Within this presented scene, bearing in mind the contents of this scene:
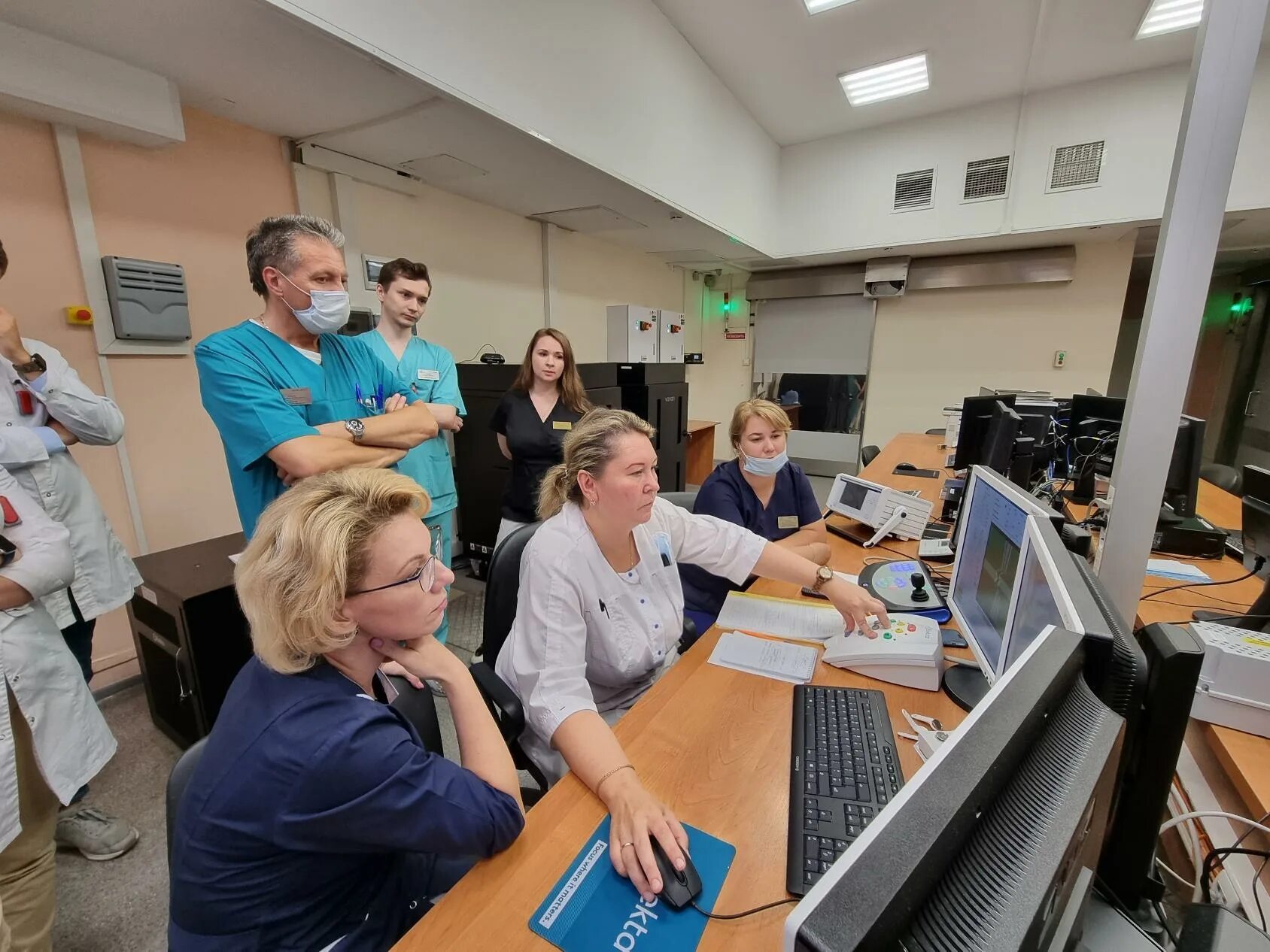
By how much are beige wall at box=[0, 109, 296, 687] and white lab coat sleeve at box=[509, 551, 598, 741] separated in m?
2.16

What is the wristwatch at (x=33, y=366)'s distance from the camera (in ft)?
4.91

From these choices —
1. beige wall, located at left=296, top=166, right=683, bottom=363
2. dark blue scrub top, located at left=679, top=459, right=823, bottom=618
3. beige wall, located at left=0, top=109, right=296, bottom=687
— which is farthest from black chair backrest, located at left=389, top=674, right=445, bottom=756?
beige wall, located at left=296, top=166, right=683, bottom=363

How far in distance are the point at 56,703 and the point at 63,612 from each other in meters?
0.36

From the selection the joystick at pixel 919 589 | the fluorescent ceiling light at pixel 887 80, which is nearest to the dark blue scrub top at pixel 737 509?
the joystick at pixel 919 589

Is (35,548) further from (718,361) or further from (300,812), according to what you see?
(718,361)

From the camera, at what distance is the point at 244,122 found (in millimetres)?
2400

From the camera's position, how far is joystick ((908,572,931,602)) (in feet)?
5.06

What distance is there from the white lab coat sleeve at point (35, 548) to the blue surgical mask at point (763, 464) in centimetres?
199

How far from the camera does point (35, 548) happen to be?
1.27 metres

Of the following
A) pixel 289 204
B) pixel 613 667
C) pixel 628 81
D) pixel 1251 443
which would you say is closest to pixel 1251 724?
pixel 613 667

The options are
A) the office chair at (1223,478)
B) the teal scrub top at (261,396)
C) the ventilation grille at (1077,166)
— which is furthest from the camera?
the ventilation grille at (1077,166)

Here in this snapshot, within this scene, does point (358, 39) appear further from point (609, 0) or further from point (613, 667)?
point (613, 667)

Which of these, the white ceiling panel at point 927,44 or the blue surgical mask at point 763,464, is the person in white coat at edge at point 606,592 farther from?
the white ceiling panel at point 927,44

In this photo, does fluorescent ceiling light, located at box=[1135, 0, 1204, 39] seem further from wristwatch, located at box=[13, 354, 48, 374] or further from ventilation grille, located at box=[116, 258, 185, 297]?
wristwatch, located at box=[13, 354, 48, 374]
